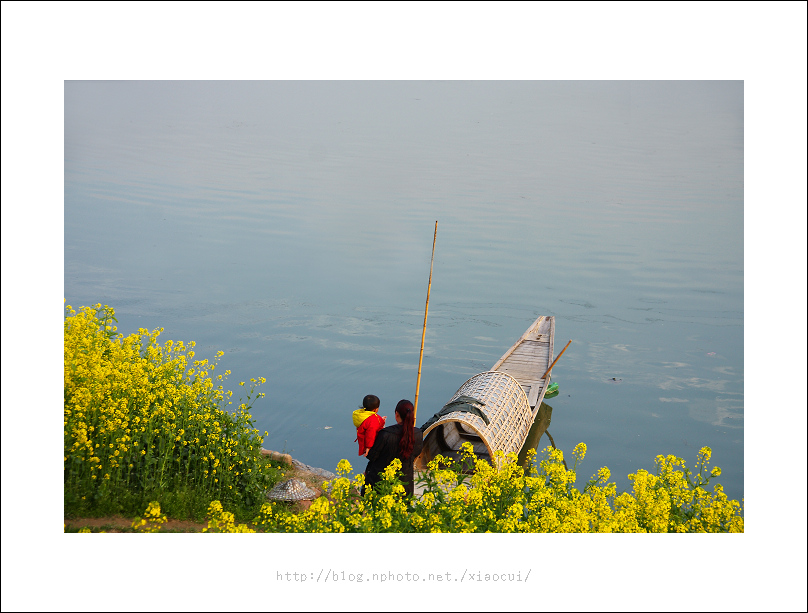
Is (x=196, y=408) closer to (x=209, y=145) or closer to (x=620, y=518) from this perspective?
(x=620, y=518)

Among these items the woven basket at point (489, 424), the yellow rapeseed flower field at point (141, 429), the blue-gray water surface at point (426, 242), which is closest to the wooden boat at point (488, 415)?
the woven basket at point (489, 424)

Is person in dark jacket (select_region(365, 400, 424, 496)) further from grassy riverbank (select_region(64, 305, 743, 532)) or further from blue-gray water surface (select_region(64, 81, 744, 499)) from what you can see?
blue-gray water surface (select_region(64, 81, 744, 499))

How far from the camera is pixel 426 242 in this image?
11.6 m

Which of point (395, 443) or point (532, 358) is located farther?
point (532, 358)

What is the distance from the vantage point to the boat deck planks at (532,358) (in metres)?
7.54

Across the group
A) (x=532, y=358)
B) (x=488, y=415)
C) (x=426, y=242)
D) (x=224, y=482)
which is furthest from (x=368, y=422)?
(x=426, y=242)

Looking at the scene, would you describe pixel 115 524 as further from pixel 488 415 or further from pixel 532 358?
pixel 532 358

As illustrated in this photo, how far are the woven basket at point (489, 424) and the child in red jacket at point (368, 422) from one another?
3.96 ft

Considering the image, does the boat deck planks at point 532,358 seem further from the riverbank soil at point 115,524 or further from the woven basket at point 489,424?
the riverbank soil at point 115,524

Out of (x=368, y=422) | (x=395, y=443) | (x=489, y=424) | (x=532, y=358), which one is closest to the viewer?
(x=395, y=443)

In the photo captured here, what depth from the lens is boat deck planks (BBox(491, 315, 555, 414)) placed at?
7.54 meters

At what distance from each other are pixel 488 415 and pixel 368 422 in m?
1.82

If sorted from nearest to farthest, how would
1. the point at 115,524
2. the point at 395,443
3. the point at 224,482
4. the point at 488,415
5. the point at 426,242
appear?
the point at 115,524, the point at 395,443, the point at 224,482, the point at 488,415, the point at 426,242

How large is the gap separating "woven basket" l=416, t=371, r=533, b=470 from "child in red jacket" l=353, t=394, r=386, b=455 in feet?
3.96
